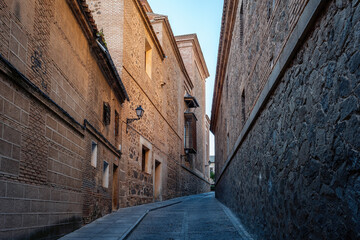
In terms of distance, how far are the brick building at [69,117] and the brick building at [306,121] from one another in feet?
11.5

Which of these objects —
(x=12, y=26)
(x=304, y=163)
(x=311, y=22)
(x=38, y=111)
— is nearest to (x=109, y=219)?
(x=38, y=111)

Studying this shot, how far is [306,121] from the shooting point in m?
3.81

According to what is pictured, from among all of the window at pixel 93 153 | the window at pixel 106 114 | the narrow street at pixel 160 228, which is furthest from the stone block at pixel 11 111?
the window at pixel 106 114

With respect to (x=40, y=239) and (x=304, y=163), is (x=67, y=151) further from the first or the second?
(x=304, y=163)

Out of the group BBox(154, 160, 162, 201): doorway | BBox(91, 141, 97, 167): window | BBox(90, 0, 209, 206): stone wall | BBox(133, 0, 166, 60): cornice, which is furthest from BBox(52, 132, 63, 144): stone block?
BBox(154, 160, 162, 201): doorway

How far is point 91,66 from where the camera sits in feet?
30.5

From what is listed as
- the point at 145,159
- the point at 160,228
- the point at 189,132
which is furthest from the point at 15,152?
the point at 189,132

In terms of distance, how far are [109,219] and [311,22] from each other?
7474mm

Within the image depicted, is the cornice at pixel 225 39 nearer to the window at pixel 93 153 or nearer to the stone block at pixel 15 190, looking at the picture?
the window at pixel 93 153

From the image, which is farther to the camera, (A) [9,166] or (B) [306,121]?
(A) [9,166]

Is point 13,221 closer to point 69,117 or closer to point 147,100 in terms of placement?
point 69,117

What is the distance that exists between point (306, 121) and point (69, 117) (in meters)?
4.84

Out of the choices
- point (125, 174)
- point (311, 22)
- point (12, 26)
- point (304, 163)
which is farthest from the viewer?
point (125, 174)

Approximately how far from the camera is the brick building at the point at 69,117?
16.4 ft
